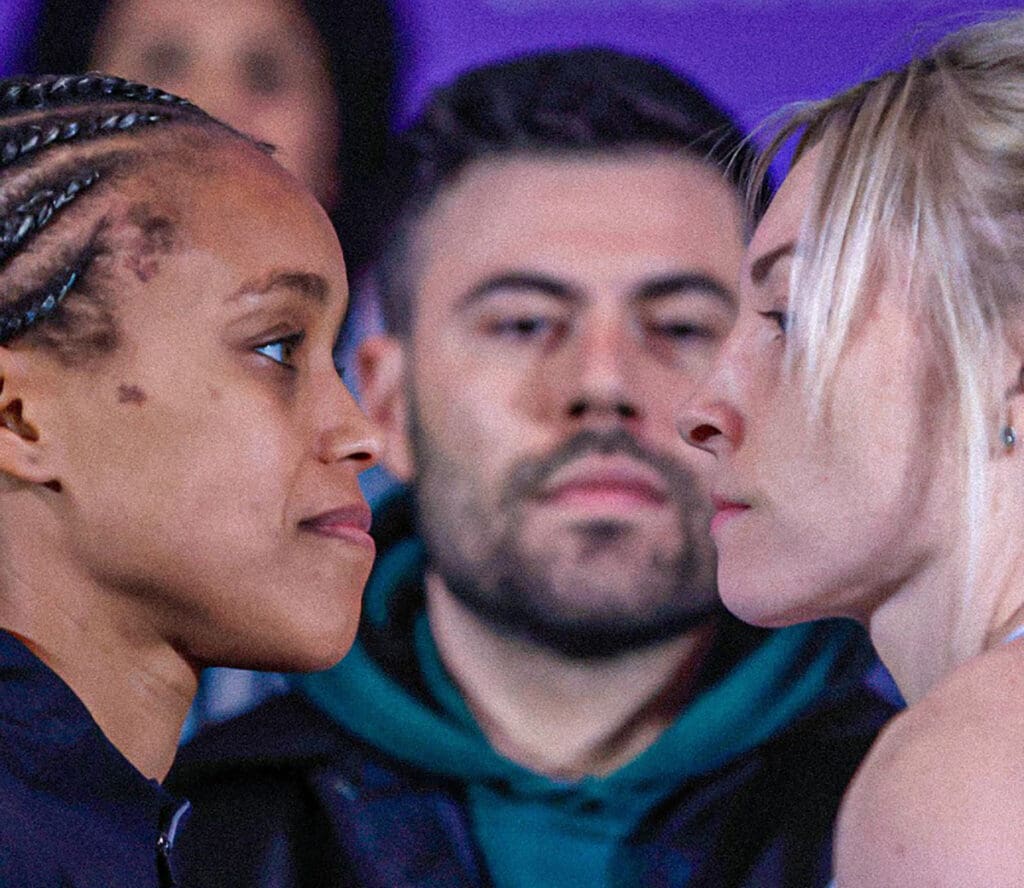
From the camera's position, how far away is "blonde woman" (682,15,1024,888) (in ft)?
2.45

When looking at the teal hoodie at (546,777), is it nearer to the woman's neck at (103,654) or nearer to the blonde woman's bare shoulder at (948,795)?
the woman's neck at (103,654)

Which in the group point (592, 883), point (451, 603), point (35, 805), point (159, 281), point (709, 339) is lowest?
point (592, 883)

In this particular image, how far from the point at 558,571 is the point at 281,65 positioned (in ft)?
1.82

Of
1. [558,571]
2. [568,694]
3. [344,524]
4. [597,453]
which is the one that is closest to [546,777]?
[568,694]

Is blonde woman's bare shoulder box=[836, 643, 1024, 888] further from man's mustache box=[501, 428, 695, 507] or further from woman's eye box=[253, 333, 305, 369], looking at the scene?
man's mustache box=[501, 428, 695, 507]

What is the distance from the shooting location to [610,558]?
1212mm

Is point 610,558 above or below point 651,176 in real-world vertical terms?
below

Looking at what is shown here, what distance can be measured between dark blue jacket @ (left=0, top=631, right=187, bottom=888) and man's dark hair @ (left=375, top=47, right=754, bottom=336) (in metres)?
0.58

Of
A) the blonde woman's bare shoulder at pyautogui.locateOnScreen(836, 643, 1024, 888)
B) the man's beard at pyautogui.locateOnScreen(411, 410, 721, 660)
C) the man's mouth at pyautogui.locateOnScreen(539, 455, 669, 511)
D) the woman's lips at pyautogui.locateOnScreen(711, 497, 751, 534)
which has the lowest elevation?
the man's beard at pyautogui.locateOnScreen(411, 410, 721, 660)

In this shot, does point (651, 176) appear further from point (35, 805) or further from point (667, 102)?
point (35, 805)

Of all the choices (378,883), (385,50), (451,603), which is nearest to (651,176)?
(385,50)

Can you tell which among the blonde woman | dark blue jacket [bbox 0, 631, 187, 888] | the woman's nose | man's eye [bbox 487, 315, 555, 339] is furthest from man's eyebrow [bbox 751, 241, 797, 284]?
dark blue jacket [bbox 0, 631, 187, 888]

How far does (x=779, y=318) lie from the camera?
2.78 ft

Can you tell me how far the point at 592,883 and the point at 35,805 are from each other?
54 centimetres
